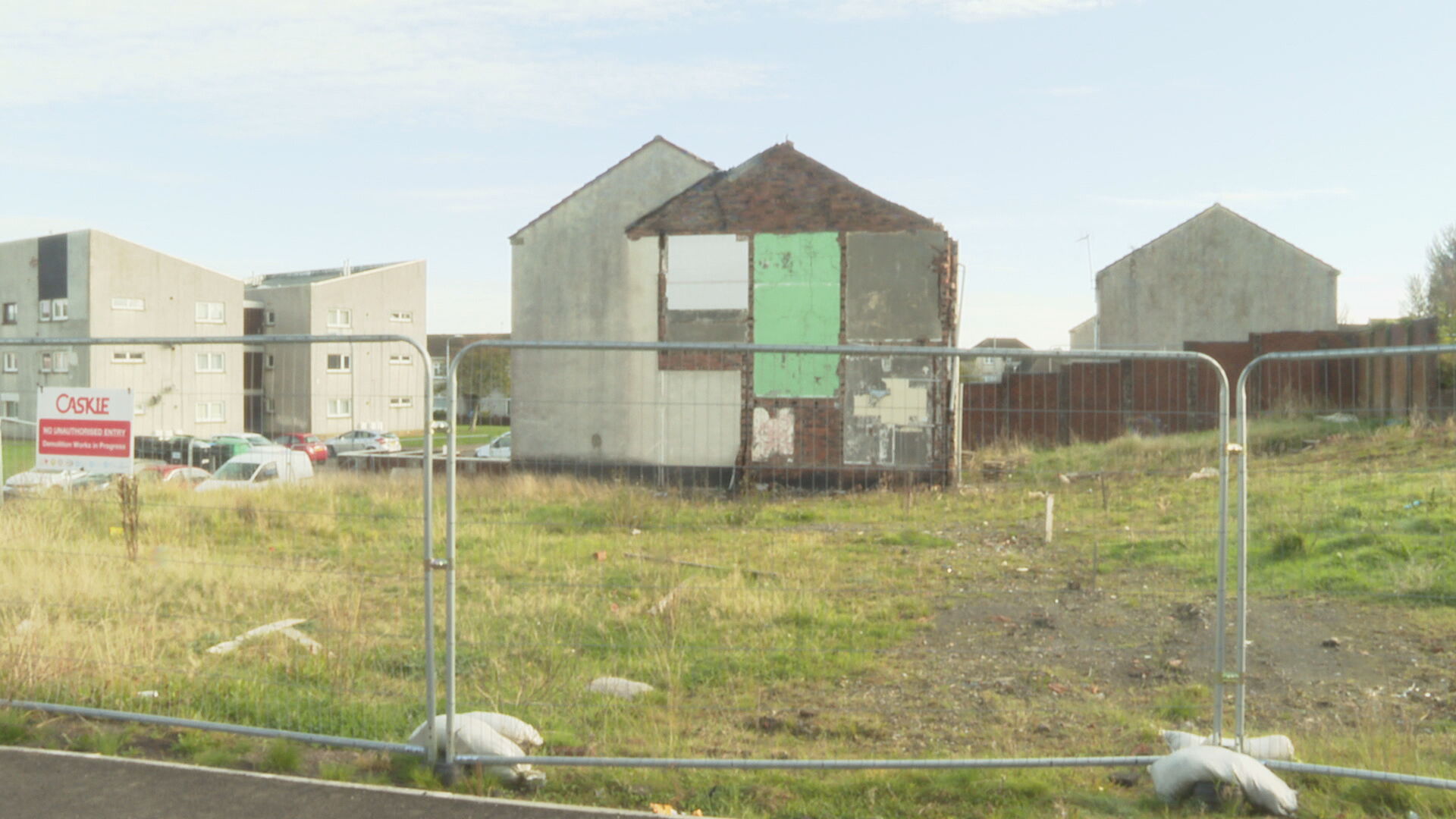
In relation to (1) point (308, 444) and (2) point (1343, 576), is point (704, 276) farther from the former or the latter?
(1) point (308, 444)

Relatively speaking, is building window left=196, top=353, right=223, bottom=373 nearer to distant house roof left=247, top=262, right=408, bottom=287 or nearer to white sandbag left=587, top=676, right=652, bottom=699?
white sandbag left=587, top=676, right=652, bottom=699

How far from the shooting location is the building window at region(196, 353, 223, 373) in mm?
6397

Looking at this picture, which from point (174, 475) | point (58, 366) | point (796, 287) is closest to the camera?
point (174, 475)

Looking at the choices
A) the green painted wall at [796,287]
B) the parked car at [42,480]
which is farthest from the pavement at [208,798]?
the green painted wall at [796,287]

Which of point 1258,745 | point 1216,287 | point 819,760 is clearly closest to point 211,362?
point 819,760

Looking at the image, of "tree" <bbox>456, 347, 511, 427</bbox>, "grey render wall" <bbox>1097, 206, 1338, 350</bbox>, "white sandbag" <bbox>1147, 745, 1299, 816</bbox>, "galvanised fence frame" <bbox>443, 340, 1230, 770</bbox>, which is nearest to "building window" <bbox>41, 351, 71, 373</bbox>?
"tree" <bbox>456, 347, 511, 427</bbox>

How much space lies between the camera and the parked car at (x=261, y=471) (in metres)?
6.21

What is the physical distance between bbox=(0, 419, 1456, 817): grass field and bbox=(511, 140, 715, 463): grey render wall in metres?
21.4

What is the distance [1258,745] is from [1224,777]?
2.40 ft

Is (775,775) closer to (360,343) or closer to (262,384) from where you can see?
(360,343)

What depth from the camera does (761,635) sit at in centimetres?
790

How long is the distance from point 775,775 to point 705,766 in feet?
1.35

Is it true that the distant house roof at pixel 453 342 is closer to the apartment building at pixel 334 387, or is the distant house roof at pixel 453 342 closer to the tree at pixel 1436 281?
the apartment building at pixel 334 387

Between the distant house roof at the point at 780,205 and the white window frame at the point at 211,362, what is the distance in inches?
815
